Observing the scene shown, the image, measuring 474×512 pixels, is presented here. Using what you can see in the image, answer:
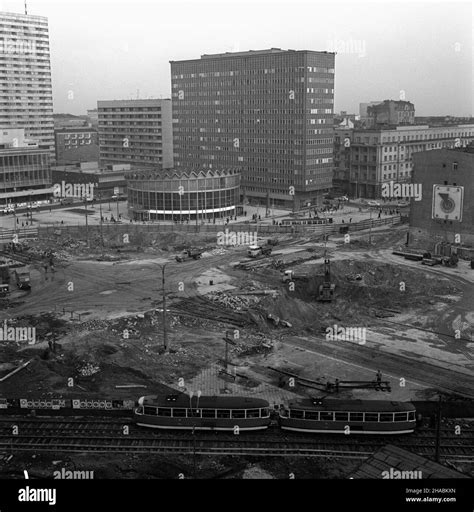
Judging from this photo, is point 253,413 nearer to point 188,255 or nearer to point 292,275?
point 292,275

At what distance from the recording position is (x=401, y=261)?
63062 mm

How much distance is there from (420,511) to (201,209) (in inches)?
2844

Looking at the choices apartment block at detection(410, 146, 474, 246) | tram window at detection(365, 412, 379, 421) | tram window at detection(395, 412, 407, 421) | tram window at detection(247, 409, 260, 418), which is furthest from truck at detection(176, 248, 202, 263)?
tram window at detection(395, 412, 407, 421)

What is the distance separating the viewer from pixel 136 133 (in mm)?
141500

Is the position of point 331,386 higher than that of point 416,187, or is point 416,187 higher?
point 416,187

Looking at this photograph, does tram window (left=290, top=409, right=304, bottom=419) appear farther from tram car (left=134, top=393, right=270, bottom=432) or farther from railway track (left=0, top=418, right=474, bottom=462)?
tram car (left=134, top=393, right=270, bottom=432)

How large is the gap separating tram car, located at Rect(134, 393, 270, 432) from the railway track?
1.43 ft

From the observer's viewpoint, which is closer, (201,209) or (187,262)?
(187,262)

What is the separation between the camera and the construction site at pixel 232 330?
31312mm

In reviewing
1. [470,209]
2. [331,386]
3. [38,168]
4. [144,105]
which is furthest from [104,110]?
[331,386]

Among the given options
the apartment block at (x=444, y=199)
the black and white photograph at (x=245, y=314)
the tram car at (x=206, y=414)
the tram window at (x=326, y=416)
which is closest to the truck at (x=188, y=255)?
the black and white photograph at (x=245, y=314)

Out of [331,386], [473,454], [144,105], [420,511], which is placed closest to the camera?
[420,511]

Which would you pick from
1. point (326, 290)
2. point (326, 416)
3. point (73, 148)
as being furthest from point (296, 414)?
point (73, 148)

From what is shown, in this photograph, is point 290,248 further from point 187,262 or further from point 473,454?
point 473,454
